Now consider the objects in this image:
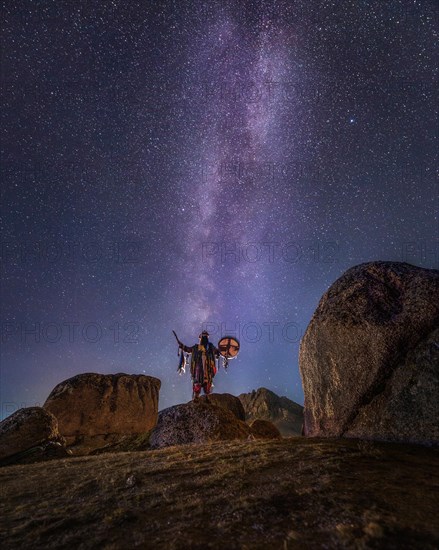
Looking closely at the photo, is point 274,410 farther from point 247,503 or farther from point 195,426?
point 247,503

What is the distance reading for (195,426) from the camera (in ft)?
40.6

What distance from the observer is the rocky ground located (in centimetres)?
308

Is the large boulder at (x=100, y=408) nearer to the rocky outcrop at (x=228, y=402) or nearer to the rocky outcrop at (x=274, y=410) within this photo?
the rocky outcrop at (x=228, y=402)

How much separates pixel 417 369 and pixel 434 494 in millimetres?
3551

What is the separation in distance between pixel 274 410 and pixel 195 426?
33.0 m

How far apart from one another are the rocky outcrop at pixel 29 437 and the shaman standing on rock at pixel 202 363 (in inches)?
239

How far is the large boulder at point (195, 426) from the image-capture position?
39.4ft

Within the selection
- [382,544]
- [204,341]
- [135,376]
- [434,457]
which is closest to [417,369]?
[434,457]

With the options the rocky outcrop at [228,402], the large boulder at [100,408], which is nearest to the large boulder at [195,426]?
the large boulder at [100,408]

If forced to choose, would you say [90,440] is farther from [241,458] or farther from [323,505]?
[323,505]

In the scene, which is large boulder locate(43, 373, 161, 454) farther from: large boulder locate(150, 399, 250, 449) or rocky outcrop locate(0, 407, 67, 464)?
large boulder locate(150, 399, 250, 449)

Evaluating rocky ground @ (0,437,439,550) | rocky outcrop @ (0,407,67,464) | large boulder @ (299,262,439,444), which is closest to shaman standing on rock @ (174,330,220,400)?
rocky outcrop @ (0,407,67,464)

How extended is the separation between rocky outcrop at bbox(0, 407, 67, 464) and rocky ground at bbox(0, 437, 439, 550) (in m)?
7.98

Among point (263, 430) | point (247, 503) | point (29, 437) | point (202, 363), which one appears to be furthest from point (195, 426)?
point (247, 503)
